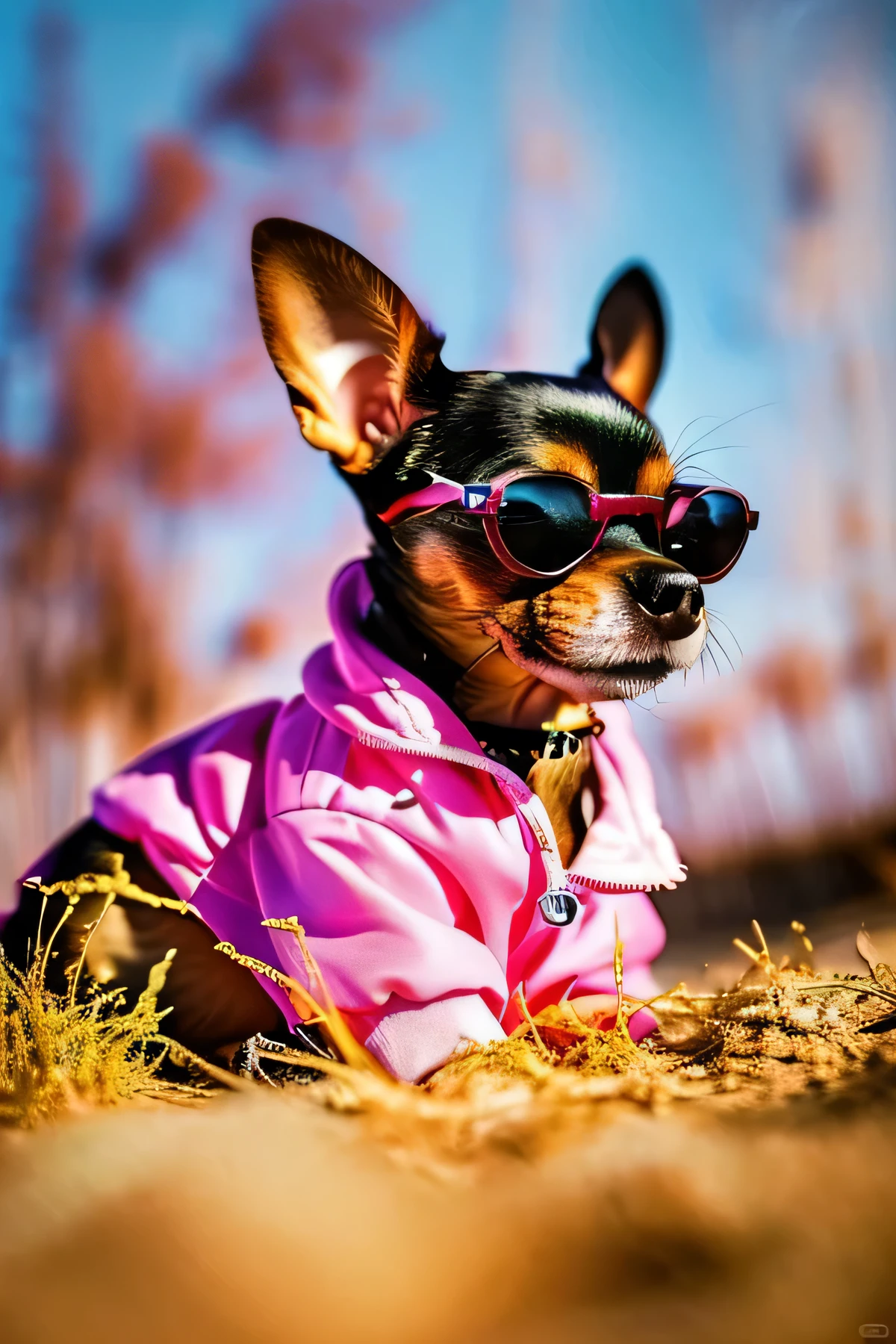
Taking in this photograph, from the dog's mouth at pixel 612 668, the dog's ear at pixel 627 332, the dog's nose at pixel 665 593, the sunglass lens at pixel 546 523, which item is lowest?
the dog's mouth at pixel 612 668

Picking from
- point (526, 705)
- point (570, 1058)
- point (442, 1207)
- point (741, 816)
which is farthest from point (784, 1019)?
point (741, 816)

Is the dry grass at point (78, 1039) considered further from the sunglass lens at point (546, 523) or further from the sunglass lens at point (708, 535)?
the sunglass lens at point (708, 535)

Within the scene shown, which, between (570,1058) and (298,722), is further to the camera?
(298,722)

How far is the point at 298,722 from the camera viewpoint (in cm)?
131

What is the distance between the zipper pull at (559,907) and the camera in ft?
3.83

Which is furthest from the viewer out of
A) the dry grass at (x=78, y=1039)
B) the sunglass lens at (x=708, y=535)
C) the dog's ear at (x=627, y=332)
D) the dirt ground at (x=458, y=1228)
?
the dog's ear at (x=627, y=332)

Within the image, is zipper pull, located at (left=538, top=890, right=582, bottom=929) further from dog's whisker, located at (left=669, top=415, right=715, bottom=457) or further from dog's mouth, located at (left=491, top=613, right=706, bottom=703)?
dog's whisker, located at (left=669, top=415, right=715, bottom=457)

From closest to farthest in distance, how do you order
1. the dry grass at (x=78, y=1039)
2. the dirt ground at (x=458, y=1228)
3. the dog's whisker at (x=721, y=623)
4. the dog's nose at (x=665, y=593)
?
the dirt ground at (x=458, y=1228), the dry grass at (x=78, y=1039), the dog's nose at (x=665, y=593), the dog's whisker at (x=721, y=623)

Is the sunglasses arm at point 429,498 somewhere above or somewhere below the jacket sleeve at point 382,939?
above

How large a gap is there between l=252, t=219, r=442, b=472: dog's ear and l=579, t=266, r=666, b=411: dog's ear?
13.8 inches

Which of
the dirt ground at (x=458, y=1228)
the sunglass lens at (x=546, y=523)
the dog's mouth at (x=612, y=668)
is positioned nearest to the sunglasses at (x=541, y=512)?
the sunglass lens at (x=546, y=523)

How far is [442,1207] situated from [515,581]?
73 centimetres

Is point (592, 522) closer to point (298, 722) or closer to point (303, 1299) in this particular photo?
point (298, 722)

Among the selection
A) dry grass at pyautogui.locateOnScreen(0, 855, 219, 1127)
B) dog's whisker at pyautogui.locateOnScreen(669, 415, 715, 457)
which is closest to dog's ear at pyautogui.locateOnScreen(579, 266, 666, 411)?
dog's whisker at pyautogui.locateOnScreen(669, 415, 715, 457)
